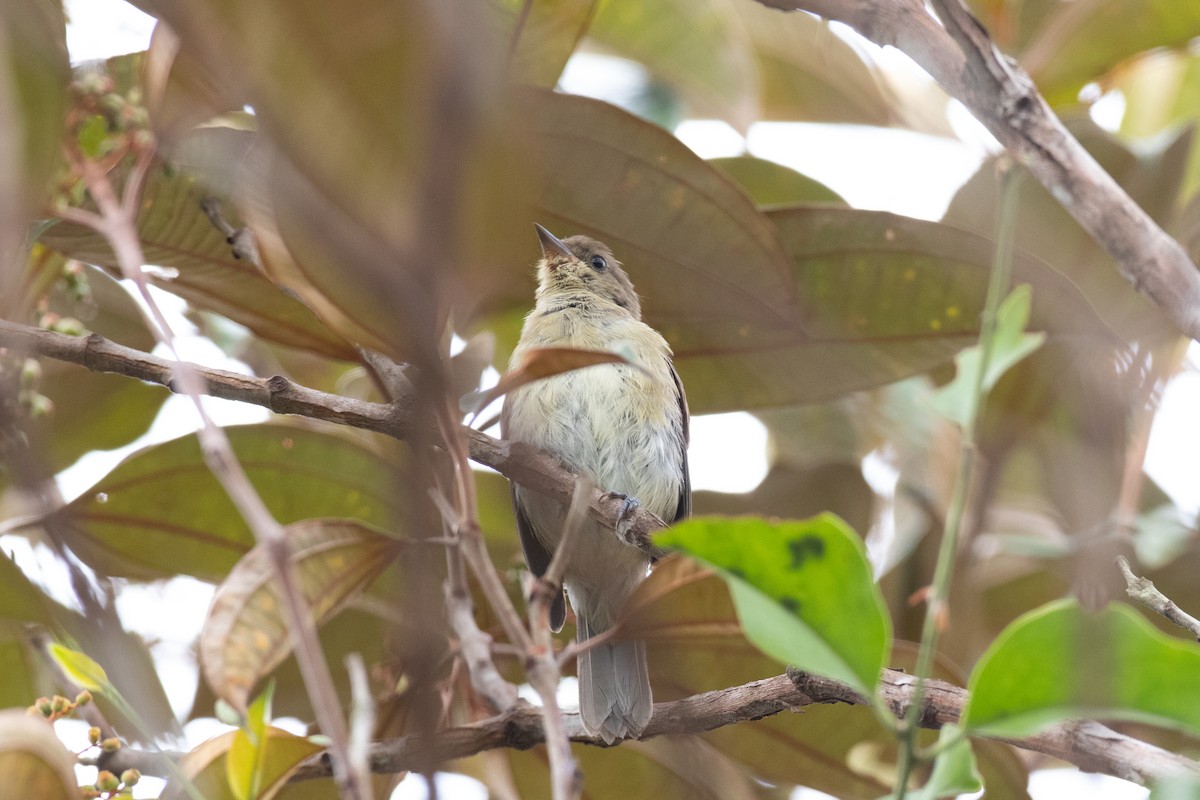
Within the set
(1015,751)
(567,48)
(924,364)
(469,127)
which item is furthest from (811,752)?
(469,127)

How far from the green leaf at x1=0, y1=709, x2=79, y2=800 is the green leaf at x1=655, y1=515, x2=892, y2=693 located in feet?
4.19

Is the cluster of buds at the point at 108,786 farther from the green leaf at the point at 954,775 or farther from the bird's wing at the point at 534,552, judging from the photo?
the bird's wing at the point at 534,552

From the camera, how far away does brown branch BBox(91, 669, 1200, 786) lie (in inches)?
65.5

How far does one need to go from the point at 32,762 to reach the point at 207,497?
125 cm

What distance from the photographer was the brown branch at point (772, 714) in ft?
5.46

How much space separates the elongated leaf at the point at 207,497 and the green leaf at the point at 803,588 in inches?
73.6

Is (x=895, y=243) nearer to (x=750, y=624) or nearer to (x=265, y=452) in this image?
(x=265, y=452)

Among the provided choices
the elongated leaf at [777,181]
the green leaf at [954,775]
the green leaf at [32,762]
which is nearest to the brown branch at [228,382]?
the green leaf at [32,762]

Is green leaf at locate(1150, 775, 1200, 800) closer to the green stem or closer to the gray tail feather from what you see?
the green stem

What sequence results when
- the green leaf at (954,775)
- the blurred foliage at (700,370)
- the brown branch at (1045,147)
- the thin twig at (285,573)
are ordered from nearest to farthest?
the thin twig at (285,573), the green leaf at (954,775), the blurred foliage at (700,370), the brown branch at (1045,147)

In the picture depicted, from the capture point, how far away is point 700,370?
132 inches

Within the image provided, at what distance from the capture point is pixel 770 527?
3.79 ft

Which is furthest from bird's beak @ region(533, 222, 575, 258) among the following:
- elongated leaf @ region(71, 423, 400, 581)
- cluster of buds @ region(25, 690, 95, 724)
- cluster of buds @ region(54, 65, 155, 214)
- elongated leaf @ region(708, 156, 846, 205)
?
cluster of buds @ region(25, 690, 95, 724)

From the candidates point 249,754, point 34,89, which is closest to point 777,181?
point 34,89
